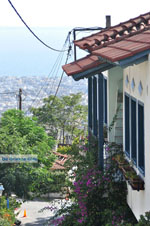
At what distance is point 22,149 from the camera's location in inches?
1067

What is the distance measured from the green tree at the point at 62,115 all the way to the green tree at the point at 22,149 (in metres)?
21.9

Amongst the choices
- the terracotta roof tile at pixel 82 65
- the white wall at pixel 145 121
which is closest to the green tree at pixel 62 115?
the terracotta roof tile at pixel 82 65

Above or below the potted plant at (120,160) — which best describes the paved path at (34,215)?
below

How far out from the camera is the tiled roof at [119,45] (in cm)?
585

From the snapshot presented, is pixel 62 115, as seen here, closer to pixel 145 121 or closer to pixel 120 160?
pixel 120 160

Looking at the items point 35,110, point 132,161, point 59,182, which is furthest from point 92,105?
point 35,110

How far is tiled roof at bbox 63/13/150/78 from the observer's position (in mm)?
5852

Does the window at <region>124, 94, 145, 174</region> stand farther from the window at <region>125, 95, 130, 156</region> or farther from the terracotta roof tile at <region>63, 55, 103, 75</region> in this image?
the terracotta roof tile at <region>63, 55, 103, 75</region>

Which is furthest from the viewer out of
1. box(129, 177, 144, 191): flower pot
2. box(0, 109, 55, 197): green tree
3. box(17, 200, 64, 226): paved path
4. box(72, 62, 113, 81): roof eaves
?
box(17, 200, 64, 226): paved path

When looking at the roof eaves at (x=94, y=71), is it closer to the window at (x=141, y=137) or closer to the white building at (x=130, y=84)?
the white building at (x=130, y=84)

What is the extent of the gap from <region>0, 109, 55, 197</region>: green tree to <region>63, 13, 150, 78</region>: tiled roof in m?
16.0

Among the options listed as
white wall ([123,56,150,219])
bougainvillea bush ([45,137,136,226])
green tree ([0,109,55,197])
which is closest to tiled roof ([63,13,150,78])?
white wall ([123,56,150,219])

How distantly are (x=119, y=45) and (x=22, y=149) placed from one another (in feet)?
68.1

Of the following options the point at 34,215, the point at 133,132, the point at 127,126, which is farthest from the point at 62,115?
the point at 133,132
